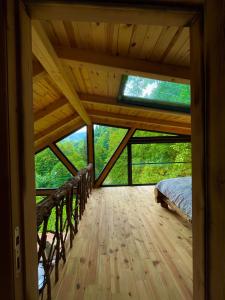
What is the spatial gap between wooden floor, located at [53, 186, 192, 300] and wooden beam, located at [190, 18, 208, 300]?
4.39ft

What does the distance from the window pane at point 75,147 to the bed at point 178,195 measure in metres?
3.47

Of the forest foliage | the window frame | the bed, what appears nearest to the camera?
the bed

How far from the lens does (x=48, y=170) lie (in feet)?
26.7

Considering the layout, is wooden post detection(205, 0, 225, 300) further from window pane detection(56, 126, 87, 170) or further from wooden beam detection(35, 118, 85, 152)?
window pane detection(56, 126, 87, 170)

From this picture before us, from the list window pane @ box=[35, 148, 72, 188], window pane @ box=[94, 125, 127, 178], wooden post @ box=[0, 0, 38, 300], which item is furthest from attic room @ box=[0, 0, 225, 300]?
window pane @ box=[94, 125, 127, 178]

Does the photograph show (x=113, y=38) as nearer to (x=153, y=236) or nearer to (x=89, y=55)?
(x=89, y=55)

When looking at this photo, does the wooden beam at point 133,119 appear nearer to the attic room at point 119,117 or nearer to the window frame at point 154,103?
the attic room at point 119,117

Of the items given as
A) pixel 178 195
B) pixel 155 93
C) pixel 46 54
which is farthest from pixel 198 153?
pixel 155 93

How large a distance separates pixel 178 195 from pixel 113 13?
11.1ft

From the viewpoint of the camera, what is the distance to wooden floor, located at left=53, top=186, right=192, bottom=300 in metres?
2.15

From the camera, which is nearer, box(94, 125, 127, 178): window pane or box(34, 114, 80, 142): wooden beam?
box(34, 114, 80, 142): wooden beam

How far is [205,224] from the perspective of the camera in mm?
910

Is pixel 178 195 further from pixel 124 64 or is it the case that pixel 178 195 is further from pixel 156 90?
pixel 124 64

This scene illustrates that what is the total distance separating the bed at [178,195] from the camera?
340 cm
